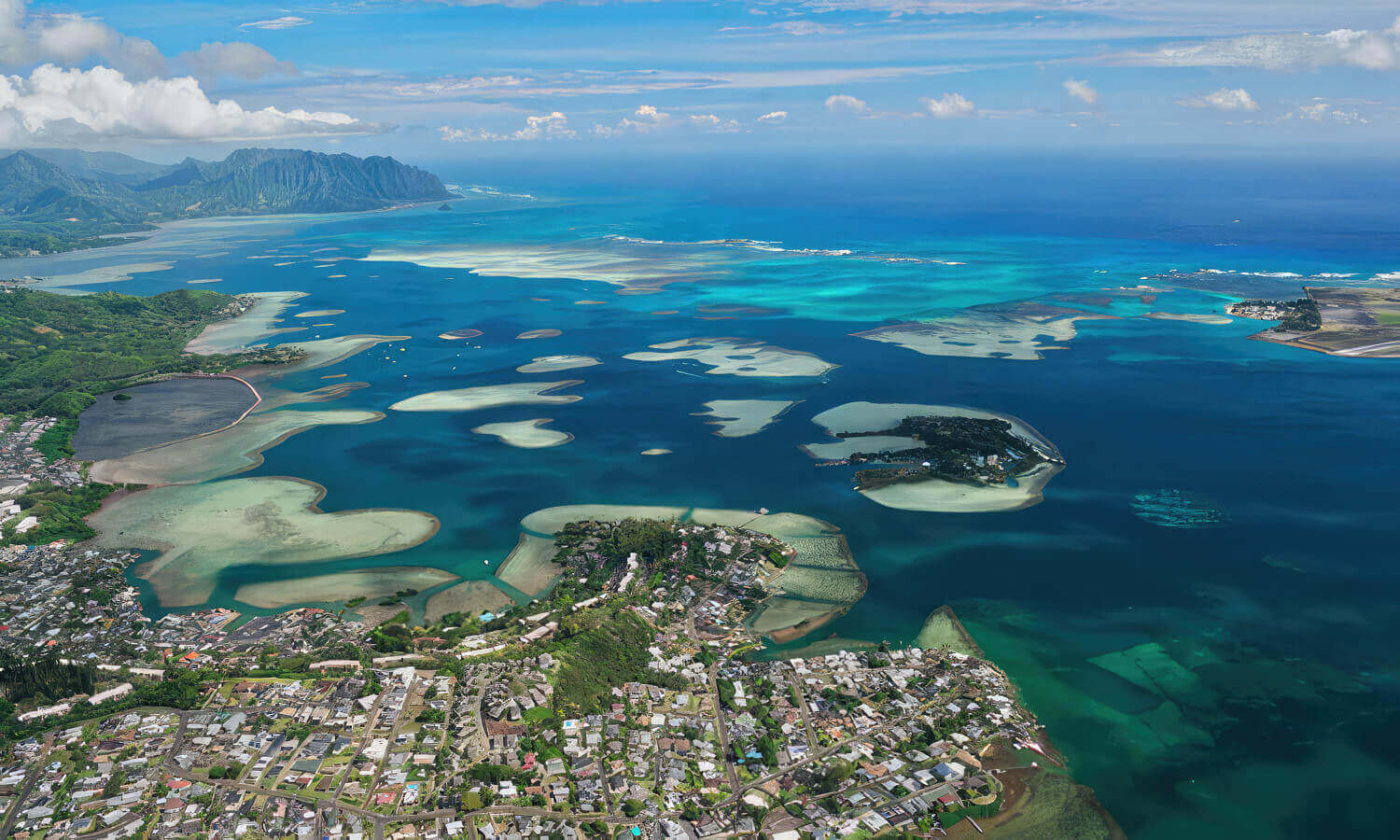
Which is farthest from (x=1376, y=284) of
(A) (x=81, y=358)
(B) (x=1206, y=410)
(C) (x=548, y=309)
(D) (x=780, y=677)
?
(A) (x=81, y=358)

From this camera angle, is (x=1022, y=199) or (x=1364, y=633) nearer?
(x=1364, y=633)

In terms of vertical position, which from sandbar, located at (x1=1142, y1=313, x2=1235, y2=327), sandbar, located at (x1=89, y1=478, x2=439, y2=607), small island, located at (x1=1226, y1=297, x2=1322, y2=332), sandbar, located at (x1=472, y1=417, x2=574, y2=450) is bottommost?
sandbar, located at (x1=89, y1=478, x2=439, y2=607)

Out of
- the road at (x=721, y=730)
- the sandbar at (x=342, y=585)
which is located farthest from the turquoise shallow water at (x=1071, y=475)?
the road at (x=721, y=730)

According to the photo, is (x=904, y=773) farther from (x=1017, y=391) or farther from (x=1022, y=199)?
(x=1022, y=199)

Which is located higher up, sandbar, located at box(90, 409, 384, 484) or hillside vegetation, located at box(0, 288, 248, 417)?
hillside vegetation, located at box(0, 288, 248, 417)

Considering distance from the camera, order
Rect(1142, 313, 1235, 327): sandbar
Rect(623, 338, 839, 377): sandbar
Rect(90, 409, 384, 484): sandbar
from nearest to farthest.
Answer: Rect(90, 409, 384, 484): sandbar → Rect(623, 338, 839, 377): sandbar → Rect(1142, 313, 1235, 327): sandbar

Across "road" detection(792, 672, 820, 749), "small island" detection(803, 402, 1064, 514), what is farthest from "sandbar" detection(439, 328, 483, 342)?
"road" detection(792, 672, 820, 749)

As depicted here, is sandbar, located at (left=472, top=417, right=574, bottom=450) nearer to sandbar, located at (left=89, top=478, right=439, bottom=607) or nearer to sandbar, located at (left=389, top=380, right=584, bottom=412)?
sandbar, located at (left=389, top=380, right=584, bottom=412)
